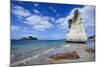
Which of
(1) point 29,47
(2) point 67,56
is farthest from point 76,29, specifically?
(1) point 29,47

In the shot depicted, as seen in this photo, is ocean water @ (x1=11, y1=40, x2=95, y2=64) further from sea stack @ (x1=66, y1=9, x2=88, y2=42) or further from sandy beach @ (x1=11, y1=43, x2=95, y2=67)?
sea stack @ (x1=66, y1=9, x2=88, y2=42)

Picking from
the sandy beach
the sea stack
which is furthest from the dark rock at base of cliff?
the sea stack

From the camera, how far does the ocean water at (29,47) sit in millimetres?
2133

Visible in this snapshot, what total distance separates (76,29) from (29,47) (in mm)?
651

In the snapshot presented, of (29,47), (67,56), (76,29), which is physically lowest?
(67,56)

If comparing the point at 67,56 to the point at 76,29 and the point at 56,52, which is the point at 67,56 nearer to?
the point at 56,52

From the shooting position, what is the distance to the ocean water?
213 centimetres

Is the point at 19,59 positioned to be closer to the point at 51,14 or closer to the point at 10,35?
the point at 10,35

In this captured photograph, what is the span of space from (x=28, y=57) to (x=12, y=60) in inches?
7.5

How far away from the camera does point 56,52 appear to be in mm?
2316

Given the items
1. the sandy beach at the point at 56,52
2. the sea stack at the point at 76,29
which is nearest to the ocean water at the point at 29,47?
the sandy beach at the point at 56,52

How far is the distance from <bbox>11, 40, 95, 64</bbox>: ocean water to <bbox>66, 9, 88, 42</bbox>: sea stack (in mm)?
145

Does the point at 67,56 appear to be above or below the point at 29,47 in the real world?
below

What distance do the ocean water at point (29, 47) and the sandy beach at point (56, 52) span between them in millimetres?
25
